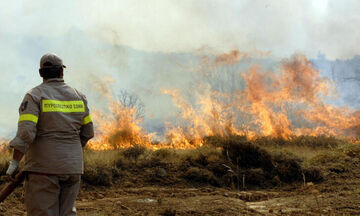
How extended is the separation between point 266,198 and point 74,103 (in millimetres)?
7389

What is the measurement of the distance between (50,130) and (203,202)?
5.40 metres

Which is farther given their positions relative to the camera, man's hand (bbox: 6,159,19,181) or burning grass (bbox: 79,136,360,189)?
burning grass (bbox: 79,136,360,189)

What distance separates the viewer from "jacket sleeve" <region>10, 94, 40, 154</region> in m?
3.36

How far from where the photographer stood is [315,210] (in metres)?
7.16

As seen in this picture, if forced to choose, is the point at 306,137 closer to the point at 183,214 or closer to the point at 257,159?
the point at 257,159

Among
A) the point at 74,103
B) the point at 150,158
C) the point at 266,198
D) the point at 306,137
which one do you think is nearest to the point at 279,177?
the point at 266,198

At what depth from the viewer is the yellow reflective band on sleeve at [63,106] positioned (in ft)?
11.7

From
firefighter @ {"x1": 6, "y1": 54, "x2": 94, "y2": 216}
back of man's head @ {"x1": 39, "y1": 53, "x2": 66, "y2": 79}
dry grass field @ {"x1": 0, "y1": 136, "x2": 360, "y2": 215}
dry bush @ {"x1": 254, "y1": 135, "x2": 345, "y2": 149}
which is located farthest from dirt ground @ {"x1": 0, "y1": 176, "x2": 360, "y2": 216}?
dry bush @ {"x1": 254, "y1": 135, "x2": 345, "y2": 149}

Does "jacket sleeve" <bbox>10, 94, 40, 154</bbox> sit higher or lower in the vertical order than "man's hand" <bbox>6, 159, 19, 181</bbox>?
higher

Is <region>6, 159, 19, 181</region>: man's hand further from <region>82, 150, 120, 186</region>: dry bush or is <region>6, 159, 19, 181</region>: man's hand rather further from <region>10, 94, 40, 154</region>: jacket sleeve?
<region>82, 150, 120, 186</region>: dry bush

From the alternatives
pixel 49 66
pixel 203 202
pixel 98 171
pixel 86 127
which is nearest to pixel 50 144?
pixel 86 127

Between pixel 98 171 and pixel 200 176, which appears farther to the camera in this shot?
pixel 200 176

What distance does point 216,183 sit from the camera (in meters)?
11.8

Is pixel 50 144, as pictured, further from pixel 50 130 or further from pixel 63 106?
pixel 63 106
